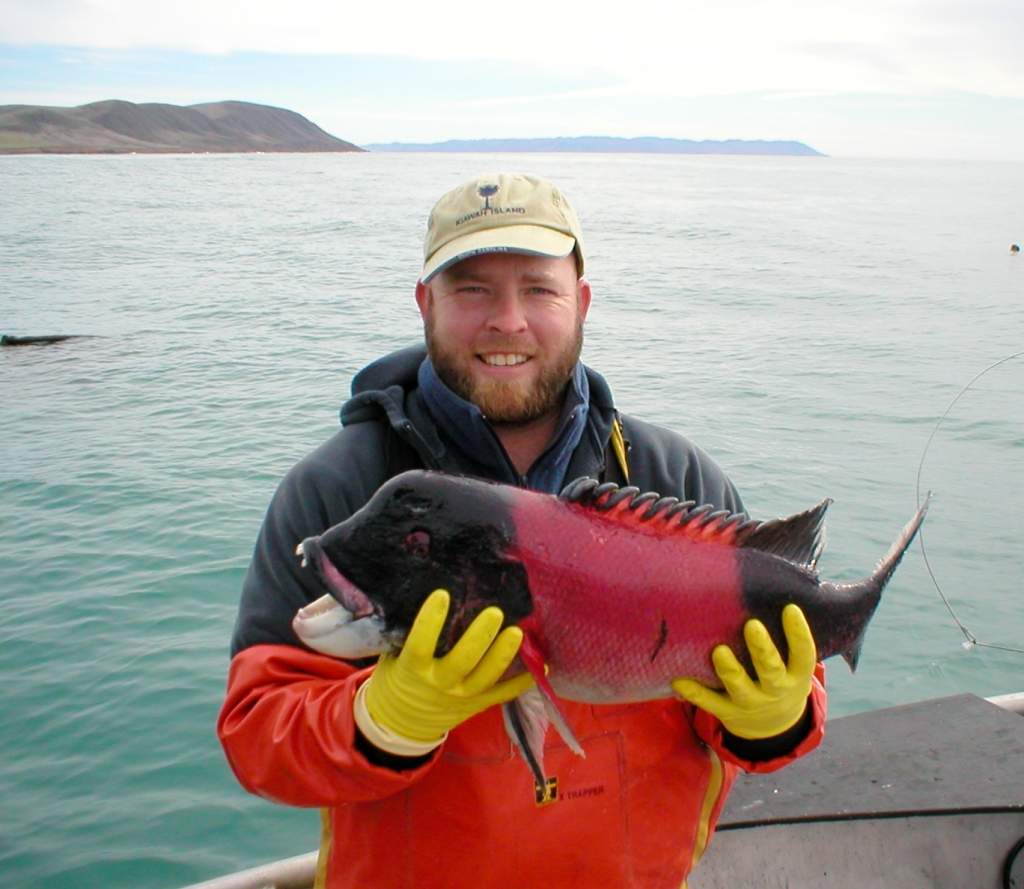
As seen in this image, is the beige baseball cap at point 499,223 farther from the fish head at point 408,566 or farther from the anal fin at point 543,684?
the anal fin at point 543,684

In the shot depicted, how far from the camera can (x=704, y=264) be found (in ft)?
102

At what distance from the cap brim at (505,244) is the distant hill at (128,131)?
14049 centimetres

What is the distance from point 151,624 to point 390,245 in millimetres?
30288

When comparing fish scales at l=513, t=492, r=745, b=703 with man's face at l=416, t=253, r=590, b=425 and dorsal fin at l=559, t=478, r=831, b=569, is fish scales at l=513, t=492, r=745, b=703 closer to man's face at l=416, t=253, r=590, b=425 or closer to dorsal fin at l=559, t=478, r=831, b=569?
dorsal fin at l=559, t=478, r=831, b=569

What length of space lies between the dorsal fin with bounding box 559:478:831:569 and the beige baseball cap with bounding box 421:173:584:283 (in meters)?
0.88

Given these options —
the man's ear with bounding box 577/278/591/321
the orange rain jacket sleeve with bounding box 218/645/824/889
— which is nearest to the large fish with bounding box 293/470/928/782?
the orange rain jacket sleeve with bounding box 218/645/824/889

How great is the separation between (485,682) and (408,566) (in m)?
0.34

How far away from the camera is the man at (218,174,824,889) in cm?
215

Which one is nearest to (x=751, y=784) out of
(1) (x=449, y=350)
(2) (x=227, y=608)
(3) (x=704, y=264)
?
(1) (x=449, y=350)

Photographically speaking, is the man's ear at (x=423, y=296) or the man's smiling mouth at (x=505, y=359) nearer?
the man's smiling mouth at (x=505, y=359)

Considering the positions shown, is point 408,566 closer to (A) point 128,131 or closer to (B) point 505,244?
(B) point 505,244

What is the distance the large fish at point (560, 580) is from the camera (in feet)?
6.75

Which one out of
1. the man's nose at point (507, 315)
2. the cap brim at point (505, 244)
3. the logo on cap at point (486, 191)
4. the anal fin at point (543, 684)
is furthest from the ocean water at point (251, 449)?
the logo on cap at point (486, 191)

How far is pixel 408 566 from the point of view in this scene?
2059 millimetres
